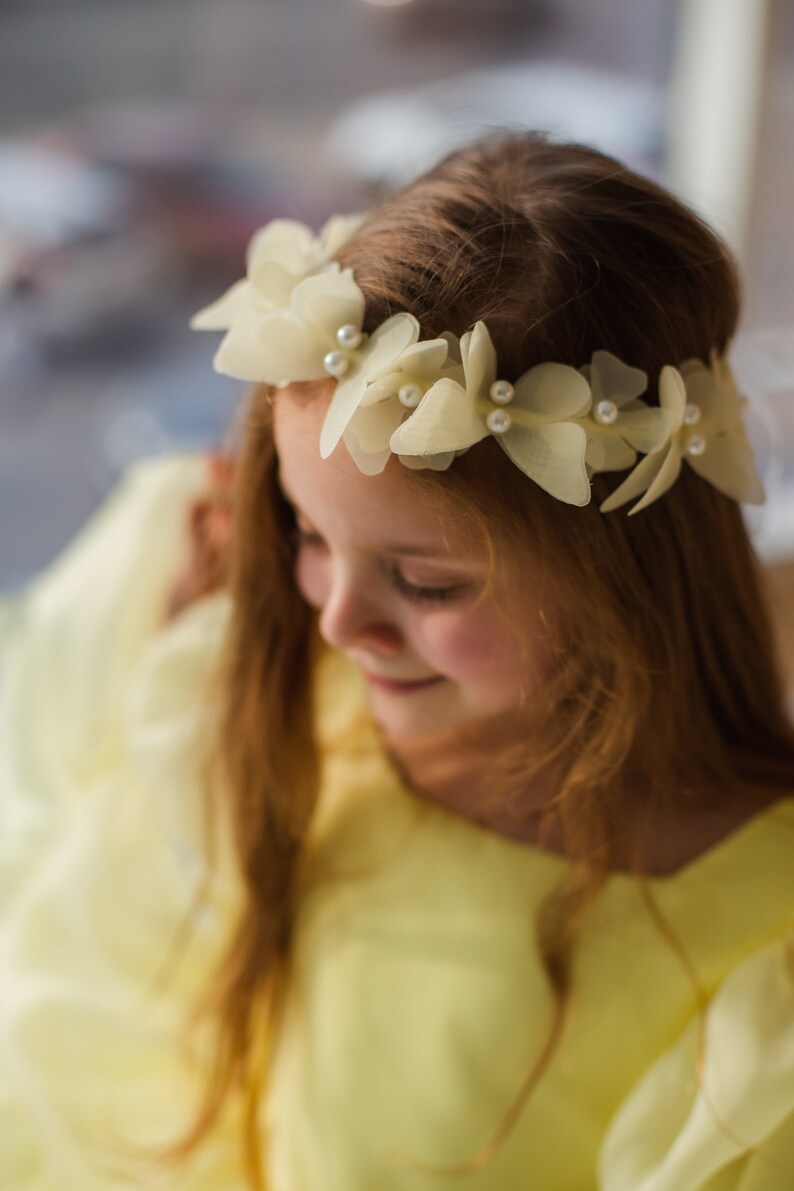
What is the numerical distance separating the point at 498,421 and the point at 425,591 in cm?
A: 12

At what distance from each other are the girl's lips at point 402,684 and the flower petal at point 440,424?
0.18m

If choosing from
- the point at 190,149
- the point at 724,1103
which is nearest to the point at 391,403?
the point at 724,1103

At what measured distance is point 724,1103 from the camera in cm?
62

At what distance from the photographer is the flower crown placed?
55 cm

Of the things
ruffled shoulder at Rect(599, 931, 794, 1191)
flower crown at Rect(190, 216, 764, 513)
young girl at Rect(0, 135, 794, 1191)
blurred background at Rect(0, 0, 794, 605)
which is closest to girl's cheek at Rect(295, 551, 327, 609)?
young girl at Rect(0, 135, 794, 1191)

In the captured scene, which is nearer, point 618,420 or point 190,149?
point 618,420

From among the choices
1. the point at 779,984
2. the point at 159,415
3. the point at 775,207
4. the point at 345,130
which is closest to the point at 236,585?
the point at 779,984

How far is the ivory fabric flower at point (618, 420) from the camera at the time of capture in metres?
0.57

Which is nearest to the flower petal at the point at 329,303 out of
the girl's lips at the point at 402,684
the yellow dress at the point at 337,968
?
the girl's lips at the point at 402,684

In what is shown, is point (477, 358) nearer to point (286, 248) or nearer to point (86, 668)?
point (286, 248)

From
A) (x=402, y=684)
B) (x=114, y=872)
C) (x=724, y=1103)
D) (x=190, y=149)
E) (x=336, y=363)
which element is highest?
(x=336, y=363)

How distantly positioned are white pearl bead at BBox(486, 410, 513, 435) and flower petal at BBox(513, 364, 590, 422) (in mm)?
15

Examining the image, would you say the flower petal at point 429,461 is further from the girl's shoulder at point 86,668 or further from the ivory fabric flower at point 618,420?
the girl's shoulder at point 86,668

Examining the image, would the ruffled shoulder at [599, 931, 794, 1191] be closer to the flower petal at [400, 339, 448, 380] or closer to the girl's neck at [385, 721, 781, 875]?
the girl's neck at [385, 721, 781, 875]
